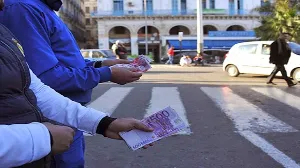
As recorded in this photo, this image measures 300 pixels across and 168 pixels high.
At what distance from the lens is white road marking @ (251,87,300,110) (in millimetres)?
8727

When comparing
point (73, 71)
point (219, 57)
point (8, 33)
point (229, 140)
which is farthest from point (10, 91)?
point (219, 57)

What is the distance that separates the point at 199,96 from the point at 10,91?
350 inches

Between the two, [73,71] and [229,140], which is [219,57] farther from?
[73,71]

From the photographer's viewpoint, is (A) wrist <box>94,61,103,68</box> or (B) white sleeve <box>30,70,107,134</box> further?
(A) wrist <box>94,61,103,68</box>

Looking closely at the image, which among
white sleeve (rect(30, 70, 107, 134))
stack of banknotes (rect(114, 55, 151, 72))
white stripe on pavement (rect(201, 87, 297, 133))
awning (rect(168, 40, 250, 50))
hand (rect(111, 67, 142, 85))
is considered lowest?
white stripe on pavement (rect(201, 87, 297, 133))

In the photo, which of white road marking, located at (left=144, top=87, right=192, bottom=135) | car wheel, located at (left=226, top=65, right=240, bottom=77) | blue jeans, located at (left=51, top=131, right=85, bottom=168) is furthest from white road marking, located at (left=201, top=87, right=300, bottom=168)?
car wheel, located at (left=226, top=65, right=240, bottom=77)

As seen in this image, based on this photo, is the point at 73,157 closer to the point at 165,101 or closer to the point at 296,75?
the point at 165,101

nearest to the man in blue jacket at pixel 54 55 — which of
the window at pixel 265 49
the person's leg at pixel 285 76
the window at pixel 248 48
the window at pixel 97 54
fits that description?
the person's leg at pixel 285 76

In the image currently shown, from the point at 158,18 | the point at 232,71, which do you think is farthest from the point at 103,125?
the point at 158,18

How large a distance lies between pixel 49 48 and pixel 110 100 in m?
7.66

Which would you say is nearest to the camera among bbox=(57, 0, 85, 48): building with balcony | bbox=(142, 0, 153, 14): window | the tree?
the tree

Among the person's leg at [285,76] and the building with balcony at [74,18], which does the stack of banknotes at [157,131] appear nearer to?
the person's leg at [285,76]

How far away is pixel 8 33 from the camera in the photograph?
5.33 ft

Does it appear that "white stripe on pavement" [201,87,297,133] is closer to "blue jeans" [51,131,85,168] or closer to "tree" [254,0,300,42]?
"blue jeans" [51,131,85,168]
